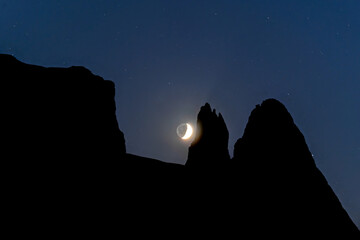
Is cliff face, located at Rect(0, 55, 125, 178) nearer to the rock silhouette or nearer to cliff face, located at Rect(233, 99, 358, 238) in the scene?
the rock silhouette

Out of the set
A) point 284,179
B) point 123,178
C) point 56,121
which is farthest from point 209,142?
point 56,121

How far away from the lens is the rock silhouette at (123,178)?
2161 centimetres

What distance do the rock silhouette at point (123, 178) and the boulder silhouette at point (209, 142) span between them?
453 centimetres

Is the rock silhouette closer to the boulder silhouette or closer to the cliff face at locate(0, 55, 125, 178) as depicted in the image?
the cliff face at locate(0, 55, 125, 178)

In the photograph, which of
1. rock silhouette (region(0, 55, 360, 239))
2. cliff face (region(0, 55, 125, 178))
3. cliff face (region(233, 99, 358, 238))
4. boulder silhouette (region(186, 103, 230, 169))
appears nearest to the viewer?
rock silhouette (region(0, 55, 360, 239))

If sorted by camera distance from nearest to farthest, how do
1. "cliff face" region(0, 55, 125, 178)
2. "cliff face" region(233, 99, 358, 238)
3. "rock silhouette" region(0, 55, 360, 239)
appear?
"rock silhouette" region(0, 55, 360, 239) < "cliff face" region(0, 55, 125, 178) < "cliff face" region(233, 99, 358, 238)

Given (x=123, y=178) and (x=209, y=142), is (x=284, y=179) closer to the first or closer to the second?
(x=209, y=142)

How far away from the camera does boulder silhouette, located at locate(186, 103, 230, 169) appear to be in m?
54.6

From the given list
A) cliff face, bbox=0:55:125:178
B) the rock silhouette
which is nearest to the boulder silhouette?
the rock silhouette

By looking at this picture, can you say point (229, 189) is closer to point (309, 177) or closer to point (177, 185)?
point (177, 185)

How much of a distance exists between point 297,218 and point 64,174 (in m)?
33.2

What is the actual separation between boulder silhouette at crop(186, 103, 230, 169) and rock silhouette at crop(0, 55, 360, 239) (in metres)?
4.53

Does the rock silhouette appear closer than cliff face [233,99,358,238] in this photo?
Yes

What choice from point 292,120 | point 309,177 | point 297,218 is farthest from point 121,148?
point 292,120
